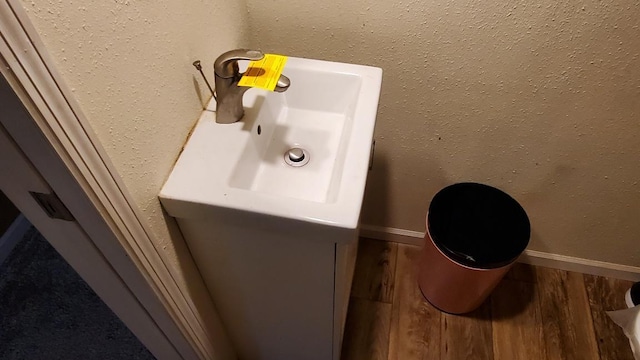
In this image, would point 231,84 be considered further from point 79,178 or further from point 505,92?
point 505,92

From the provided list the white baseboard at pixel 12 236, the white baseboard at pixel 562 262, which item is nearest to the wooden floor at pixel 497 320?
the white baseboard at pixel 562 262

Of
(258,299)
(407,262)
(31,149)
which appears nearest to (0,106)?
(31,149)

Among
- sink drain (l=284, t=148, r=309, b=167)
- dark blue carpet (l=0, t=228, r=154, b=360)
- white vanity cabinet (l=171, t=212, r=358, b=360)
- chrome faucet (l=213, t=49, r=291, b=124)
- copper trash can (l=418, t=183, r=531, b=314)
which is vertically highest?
chrome faucet (l=213, t=49, r=291, b=124)

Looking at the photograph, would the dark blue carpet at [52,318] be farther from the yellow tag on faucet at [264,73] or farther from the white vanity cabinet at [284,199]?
the yellow tag on faucet at [264,73]

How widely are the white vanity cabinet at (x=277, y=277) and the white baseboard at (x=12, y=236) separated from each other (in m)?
0.97

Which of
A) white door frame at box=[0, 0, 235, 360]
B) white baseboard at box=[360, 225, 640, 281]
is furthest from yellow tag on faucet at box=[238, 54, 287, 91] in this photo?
white baseboard at box=[360, 225, 640, 281]

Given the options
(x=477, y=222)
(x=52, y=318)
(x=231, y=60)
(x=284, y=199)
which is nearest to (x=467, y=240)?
(x=477, y=222)

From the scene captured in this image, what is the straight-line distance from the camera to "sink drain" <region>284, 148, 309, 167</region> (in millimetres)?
920

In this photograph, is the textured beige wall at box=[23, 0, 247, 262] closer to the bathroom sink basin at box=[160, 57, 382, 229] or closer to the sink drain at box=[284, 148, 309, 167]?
the bathroom sink basin at box=[160, 57, 382, 229]

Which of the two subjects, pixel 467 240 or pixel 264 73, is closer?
pixel 264 73

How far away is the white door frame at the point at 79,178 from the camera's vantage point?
1.40 feet

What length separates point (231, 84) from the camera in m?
0.81

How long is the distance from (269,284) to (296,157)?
277 millimetres

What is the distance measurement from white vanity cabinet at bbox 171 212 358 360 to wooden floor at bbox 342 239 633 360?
11.7 inches
